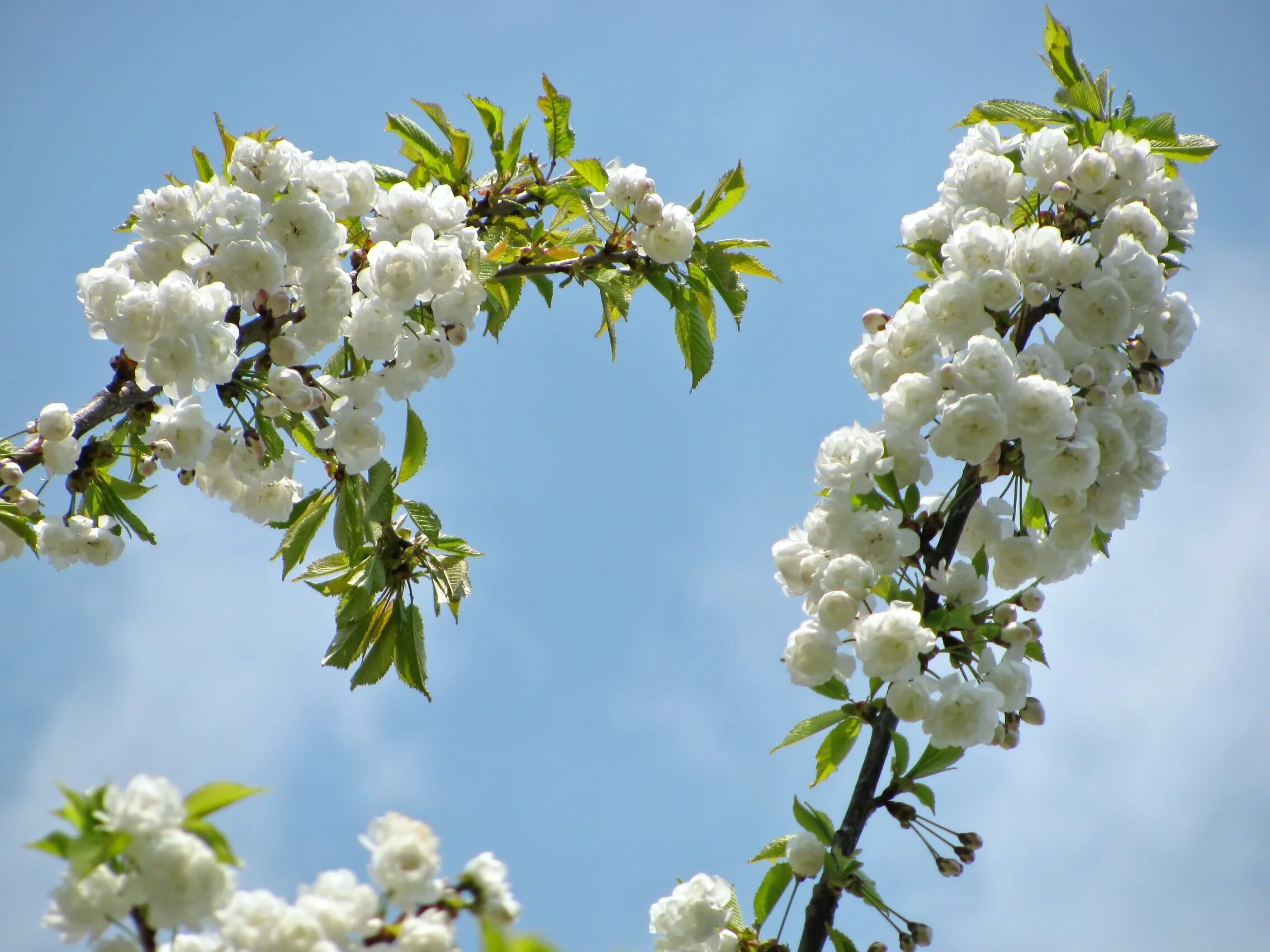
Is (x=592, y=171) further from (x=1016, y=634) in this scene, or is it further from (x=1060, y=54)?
(x=1016, y=634)

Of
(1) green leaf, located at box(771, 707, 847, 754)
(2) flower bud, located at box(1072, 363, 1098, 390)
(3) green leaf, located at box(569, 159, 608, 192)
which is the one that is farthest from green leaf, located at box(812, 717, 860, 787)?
(3) green leaf, located at box(569, 159, 608, 192)

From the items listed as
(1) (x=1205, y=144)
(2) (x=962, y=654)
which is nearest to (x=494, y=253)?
(2) (x=962, y=654)

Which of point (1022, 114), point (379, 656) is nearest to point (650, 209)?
point (1022, 114)

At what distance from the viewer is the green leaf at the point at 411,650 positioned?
10.2ft

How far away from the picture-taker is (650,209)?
3117 millimetres

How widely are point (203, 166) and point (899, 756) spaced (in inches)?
95.5

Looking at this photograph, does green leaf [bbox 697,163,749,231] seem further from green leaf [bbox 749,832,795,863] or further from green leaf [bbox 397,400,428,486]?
green leaf [bbox 749,832,795,863]

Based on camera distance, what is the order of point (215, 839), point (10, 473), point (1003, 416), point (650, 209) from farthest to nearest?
point (650, 209) < point (10, 473) < point (1003, 416) < point (215, 839)

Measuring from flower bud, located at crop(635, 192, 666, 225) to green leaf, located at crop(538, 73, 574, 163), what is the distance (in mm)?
362

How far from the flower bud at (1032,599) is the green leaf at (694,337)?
54.0 inches

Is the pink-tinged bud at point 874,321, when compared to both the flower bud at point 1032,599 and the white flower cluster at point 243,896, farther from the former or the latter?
the white flower cluster at point 243,896

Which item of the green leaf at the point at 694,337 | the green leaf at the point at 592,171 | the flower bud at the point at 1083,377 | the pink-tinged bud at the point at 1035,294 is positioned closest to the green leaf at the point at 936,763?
the flower bud at the point at 1083,377

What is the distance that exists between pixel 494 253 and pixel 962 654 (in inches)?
64.2

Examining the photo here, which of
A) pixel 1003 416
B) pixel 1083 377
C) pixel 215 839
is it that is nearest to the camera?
pixel 215 839
